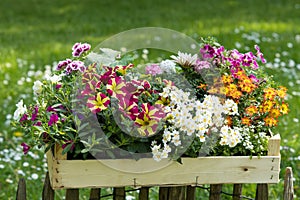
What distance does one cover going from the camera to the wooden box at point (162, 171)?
8.06ft

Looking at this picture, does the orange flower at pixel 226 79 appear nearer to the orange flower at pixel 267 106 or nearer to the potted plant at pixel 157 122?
the potted plant at pixel 157 122

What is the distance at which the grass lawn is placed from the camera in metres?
4.10

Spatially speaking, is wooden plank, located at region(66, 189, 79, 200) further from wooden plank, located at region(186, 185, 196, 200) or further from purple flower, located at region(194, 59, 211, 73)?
purple flower, located at region(194, 59, 211, 73)

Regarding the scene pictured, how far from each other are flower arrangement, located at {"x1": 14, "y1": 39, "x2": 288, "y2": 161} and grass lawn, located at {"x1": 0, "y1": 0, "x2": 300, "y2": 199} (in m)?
1.15

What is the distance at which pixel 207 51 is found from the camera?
275cm

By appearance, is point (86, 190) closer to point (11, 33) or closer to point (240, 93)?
point (240, 93)

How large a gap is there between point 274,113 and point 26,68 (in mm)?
3709

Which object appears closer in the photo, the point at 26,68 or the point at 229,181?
the point at 229,181

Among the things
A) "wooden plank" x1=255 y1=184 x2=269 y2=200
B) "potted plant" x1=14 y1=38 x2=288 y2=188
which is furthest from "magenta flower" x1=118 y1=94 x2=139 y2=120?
"wooden plank" x1=255 y1=184 x2=269 y2=200

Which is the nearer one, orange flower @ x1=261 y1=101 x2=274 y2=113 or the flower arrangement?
the flower arrangement

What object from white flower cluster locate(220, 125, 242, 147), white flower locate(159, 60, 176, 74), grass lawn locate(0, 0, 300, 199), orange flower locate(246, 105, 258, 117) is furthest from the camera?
grass lawn locate(0, 0, 300, 199)

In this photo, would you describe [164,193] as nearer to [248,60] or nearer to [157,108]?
[157,108]

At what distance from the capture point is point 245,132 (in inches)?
103

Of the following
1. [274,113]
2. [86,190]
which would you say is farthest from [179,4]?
[274,113]
